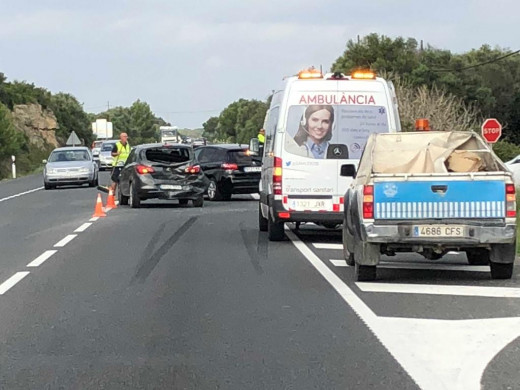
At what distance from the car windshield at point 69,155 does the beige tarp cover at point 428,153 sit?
2586cm

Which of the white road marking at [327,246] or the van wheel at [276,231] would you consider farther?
the van wheel at [276,231]

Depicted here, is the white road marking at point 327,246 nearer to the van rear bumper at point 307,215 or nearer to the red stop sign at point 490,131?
the van rear bumper at point 307,215

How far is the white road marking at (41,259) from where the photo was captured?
13.5 meters

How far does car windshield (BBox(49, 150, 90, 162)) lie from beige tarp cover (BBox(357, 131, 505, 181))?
25855 mm

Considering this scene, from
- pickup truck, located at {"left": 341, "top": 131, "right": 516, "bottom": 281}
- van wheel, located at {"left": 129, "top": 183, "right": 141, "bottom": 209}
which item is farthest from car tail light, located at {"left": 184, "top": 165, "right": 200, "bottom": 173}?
pickup truck, located at {"left": 341, "top": 131, "right": 516, "bottom": 281}

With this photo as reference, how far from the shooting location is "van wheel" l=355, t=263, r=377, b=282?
11219 millimetres

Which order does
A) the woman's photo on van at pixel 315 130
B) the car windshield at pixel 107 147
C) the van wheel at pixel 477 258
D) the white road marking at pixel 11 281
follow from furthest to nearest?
the car windshield at pixel 107 147 < the woman's photo on van at pixel 315 130 < the van wheel at pixel 477 258 < the white road marking at pixel 11 281

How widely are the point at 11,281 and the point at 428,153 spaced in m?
5.33

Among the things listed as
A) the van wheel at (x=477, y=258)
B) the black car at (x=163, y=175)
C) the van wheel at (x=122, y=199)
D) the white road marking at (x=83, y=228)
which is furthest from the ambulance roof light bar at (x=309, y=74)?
the van wheel at (x=122, y=199)

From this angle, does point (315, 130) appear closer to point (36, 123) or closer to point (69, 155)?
point (69, 155)

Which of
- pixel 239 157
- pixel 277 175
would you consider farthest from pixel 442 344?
pixel 239 157

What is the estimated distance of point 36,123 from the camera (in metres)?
88.2

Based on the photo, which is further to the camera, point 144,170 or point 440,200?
point 144,170

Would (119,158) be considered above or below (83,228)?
above
